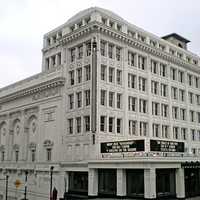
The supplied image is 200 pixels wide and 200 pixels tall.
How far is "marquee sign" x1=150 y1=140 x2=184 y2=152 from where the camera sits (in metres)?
36.2

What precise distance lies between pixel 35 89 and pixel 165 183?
88.1 feet

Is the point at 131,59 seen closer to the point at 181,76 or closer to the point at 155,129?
the point at 155,129

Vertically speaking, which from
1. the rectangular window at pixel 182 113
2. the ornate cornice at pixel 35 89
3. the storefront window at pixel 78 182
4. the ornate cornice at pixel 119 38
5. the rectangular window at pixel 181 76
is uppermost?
the ornate cornice at pixel 119 38

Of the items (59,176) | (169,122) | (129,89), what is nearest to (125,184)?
(59,176)

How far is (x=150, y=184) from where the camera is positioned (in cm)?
3438

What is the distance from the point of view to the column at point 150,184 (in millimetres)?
34312

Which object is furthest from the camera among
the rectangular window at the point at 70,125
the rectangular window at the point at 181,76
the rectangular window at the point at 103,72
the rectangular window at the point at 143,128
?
the rectangular window at the point at 181,76

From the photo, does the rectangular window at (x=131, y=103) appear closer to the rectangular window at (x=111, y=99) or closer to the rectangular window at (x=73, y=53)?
the rectangular window at (x=111, y=99)

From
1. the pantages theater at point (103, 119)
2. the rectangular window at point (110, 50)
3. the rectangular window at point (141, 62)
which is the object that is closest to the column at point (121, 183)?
the pantages theater at point (103, 119)

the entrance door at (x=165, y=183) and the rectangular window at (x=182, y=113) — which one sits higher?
the rectangular window at (x=182, y=113)

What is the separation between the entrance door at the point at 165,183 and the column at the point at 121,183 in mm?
4036

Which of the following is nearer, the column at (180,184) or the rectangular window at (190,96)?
the column at (180,184)

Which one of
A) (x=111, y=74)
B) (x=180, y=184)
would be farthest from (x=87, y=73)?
(x=180, y=184)

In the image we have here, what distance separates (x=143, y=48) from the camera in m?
51.5
